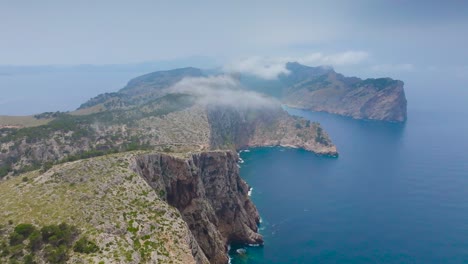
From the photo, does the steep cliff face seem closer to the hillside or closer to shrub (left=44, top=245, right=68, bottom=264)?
the hillside

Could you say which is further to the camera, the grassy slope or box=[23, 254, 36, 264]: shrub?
the grassy slope

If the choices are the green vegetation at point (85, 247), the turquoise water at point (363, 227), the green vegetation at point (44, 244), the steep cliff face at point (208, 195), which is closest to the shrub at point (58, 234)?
the green vegetation at point (44, 244)

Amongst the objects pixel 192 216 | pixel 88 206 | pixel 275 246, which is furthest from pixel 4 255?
pixel 275 246

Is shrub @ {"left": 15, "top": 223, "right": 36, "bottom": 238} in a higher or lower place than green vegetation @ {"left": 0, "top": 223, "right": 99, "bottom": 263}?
higher

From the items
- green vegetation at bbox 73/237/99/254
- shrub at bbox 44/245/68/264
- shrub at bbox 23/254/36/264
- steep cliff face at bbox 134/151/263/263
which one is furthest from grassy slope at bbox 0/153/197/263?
steep cliff face at bbox 134/151/263/263

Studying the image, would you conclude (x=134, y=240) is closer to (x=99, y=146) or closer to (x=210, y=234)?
(x=210, y=234)

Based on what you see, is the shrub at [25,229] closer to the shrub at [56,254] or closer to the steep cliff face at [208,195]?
the shrub at [56,254]

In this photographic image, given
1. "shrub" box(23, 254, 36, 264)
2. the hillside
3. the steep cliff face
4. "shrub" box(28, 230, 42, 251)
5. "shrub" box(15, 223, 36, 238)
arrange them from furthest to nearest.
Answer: the steep cliff face → "shrub" box(15, 223, 36, 238) → the hillside → "shrub" box(28, 230, 42, 251) → "shrub" box(23, 254, 36, 264)
